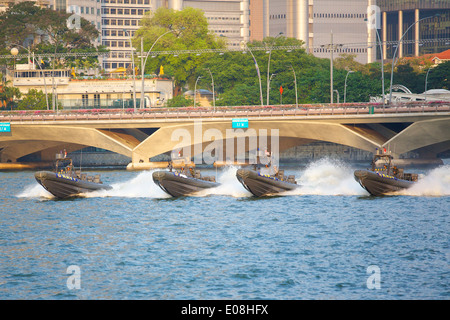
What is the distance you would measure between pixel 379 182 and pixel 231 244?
60.9ft

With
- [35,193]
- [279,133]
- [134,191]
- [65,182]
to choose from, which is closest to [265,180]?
[134,191]

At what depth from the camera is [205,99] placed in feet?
503

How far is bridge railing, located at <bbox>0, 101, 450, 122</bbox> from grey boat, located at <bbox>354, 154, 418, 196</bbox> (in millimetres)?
34045

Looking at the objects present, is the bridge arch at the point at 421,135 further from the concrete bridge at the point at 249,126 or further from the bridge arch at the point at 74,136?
the bridge arch at the point at 74,136

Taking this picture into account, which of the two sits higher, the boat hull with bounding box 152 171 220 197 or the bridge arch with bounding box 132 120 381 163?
the bridge arch with bounding box 132 120 381 163

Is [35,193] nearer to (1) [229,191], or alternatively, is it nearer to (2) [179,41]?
(1) [229,191]

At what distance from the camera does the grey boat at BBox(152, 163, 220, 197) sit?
57281 millimetres

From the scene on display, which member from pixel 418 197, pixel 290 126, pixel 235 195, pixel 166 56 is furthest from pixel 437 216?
pixel 166 56

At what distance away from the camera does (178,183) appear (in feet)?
192

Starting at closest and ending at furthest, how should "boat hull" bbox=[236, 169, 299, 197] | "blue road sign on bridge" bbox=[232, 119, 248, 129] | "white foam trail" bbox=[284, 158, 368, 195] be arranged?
"boat hull" bbox=[236, 169, 299, 197], "white foam trail" bbox=[284, 158, 368, 195], "blue road sign on bridge" bbox=[232, 119, 248, 129]

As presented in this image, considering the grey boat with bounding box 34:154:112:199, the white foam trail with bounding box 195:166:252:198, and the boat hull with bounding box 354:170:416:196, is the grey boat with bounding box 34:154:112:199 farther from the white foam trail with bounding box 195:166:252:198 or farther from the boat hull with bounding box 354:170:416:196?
the boat hull with bounding box 354:170:416:196

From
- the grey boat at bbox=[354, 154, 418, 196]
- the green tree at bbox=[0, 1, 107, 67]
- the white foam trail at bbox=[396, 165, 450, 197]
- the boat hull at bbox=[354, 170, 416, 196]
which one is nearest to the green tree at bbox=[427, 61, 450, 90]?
the green tree at bbox=[0, 1, 107, 67]

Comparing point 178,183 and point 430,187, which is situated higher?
point 178,183
